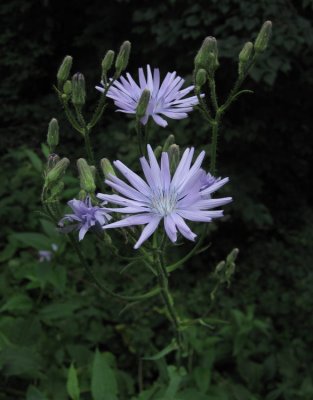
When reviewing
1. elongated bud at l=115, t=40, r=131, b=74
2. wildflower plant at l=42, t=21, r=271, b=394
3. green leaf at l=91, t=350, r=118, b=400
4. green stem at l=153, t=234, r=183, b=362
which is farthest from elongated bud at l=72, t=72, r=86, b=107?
green leaf at l=91, t=350, r=118, b=400

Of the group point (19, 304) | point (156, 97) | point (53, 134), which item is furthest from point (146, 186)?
point (19, 304)

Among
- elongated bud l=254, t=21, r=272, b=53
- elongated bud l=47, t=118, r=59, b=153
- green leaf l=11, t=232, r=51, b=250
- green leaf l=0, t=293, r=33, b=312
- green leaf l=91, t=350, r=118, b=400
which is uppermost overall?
elongated bud l=254, t=21, r=272, b=53

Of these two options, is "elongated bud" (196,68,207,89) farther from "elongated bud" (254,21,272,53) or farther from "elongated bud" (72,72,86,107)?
"elongated bud" (72,72,86,107)

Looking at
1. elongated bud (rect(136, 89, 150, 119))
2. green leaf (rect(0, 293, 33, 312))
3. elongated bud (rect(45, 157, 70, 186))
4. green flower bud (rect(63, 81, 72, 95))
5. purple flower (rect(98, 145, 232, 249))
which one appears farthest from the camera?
green leaf (rect(0, 293, 33, 312))

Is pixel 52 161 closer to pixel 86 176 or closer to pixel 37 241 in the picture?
pixel 86 176

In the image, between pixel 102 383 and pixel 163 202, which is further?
pixel 102 383

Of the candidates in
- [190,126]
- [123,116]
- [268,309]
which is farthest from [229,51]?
[268,309]
